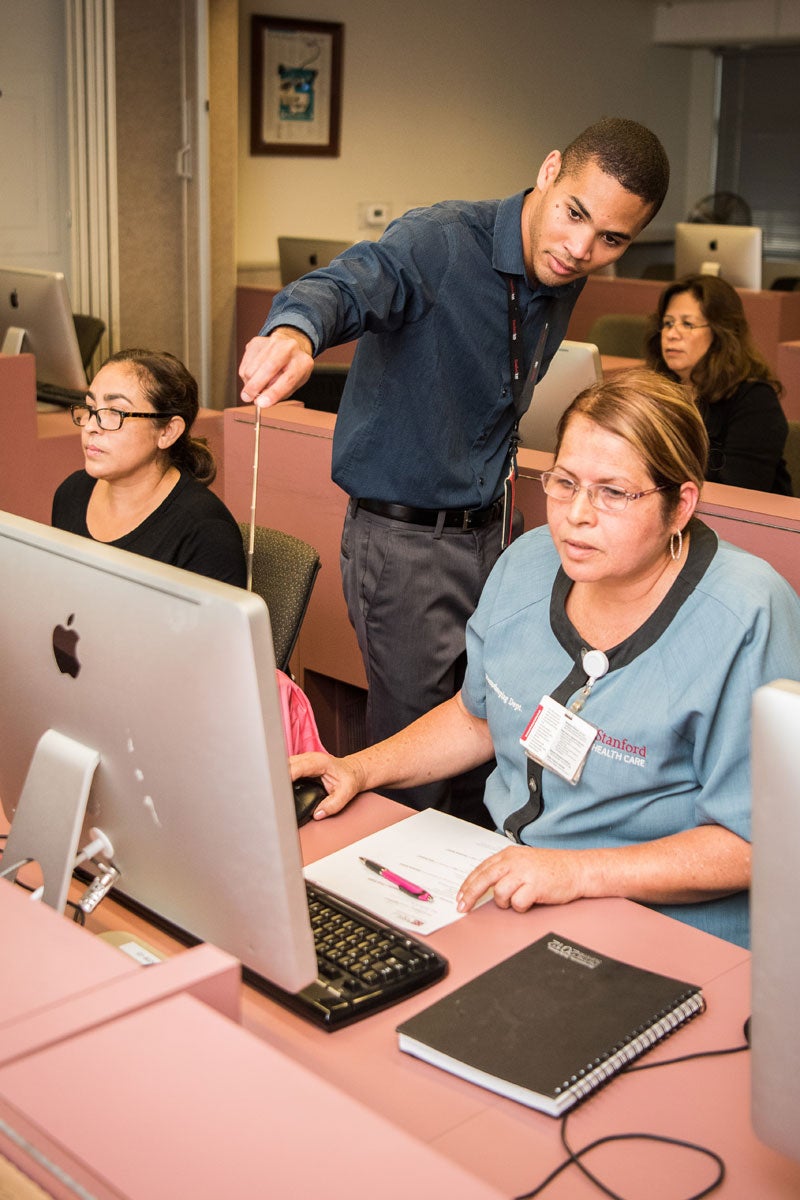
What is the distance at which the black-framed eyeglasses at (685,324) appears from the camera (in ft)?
12.4

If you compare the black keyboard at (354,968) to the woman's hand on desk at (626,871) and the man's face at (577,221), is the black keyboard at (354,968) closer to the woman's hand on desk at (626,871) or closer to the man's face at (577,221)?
the woman's hand on desk at (626,871)

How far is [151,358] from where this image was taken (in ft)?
8.79


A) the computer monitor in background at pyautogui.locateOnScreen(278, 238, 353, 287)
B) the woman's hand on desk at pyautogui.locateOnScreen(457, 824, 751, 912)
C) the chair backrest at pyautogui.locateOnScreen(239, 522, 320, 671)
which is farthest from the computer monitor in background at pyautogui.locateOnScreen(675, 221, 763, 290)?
the woman's hand on desk at pyautogui.locateOnScreen(457, 824, 751, 912)

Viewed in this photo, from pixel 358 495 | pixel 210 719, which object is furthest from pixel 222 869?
pixel 358 495

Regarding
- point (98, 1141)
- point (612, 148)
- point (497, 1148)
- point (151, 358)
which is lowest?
point (497, 1148)

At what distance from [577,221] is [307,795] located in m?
0.97

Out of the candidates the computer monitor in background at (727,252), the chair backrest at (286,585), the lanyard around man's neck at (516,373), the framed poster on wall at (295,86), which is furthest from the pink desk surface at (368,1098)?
the framed poster on wall at (295,86)

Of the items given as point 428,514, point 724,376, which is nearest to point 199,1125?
point 428,514

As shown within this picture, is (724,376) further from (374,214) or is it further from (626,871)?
(374,214)

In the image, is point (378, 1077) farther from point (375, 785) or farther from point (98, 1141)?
point (375, 785)

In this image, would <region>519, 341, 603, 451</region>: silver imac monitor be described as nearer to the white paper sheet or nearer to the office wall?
the white paper sheet

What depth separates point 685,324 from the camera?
382 centimetres

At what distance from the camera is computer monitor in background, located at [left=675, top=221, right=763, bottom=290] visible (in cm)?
658

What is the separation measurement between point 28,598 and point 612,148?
1.20 metres
